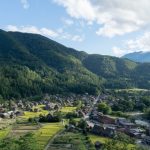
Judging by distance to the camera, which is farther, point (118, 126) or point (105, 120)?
point (105, 120)

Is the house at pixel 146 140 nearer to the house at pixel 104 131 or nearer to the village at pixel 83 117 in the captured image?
the village at pixel 83 117

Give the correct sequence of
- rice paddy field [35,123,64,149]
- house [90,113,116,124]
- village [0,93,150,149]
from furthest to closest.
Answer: house [90,113,116,124], village [0,93,150,149], rice paddy field [35,123,64,149]

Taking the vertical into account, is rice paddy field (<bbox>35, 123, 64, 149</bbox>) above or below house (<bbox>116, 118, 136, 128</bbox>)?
below

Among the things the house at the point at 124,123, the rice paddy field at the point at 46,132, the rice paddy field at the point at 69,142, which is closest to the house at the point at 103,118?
the house at the point at 124,123

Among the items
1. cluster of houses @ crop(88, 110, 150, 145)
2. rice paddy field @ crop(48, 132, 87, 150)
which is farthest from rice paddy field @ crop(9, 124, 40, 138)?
cluster of houses @ crop(88, 110, 150, 145)

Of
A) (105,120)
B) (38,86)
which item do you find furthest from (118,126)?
(38,86)

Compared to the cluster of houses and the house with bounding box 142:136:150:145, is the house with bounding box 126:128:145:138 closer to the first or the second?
the cluster of houses

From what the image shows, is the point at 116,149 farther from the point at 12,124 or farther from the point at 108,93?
the point at 108,93
